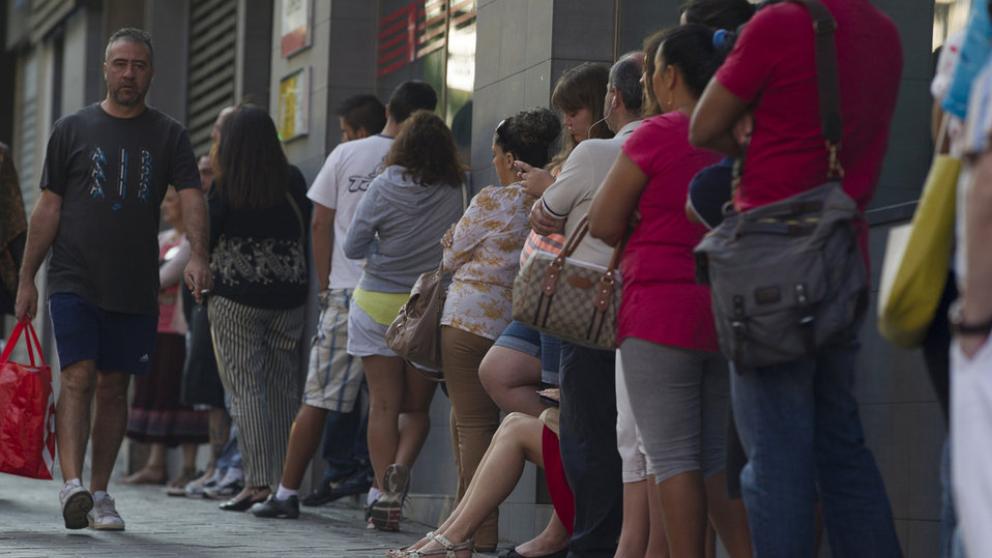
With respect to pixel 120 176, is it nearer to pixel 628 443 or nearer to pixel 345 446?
pixel 345 446

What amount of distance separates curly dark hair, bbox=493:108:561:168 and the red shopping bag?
2.31 metres

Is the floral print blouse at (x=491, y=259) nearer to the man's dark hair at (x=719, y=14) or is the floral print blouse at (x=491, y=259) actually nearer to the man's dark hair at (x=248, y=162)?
the man's dark hair at (x=719, y=14)

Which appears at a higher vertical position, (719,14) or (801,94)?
(719,14)

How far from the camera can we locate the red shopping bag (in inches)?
318

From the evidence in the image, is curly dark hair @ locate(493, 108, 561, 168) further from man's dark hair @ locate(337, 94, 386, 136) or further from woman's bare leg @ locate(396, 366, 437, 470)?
man's dark hair @ locate(337, 94, 386, 136)

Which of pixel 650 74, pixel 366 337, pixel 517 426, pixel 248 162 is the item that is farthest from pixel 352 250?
pixel 650 74

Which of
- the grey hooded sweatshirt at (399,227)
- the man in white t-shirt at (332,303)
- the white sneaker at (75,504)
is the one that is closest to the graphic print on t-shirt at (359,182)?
the man in white t-shirt at (332,303)

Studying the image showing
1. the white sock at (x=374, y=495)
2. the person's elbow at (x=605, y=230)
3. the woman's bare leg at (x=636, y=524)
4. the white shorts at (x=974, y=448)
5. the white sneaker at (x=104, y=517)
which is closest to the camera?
the white shorts at (x=974, y=448)

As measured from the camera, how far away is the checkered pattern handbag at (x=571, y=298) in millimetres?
5648

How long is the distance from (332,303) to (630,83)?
3.51m

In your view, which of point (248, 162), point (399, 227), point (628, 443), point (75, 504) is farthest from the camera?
point (248, 162)

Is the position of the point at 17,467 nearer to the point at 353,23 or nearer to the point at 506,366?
the point at 506,366

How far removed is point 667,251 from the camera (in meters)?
5.32

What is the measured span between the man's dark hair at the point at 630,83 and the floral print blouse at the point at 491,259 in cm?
118
